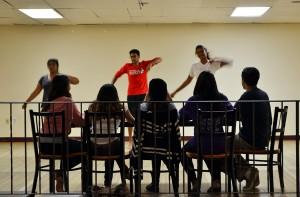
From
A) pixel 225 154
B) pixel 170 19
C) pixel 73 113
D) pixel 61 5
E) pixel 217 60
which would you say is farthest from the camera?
pixel 170 19

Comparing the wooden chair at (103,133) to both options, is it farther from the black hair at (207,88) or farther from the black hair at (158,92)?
the black hair at (207,88)

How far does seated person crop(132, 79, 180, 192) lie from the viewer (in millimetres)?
3637

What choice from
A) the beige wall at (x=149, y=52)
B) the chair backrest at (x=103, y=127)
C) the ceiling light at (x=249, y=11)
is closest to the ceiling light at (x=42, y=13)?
the beige wall at (x=149, y=52)

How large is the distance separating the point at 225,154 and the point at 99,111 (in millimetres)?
1172

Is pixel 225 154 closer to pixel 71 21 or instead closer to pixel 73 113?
pixel 73 113

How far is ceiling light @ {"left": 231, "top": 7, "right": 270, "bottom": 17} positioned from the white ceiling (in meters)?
0.11

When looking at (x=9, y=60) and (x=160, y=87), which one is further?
(x=9, y=60)

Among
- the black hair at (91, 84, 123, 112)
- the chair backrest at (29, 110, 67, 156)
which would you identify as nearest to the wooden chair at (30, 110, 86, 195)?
the chair backrest at (29, 110, 67, 156)

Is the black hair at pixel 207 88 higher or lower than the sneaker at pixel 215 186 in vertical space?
higher

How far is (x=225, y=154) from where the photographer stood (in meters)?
3.68

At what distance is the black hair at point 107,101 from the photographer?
12.6 ft

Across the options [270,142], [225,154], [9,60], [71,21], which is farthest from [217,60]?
[9,60]

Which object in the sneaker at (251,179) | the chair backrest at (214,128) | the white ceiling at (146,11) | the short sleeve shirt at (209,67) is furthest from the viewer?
the white ceiling at (146,11)

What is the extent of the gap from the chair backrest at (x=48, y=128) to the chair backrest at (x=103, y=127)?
0.74 feet
